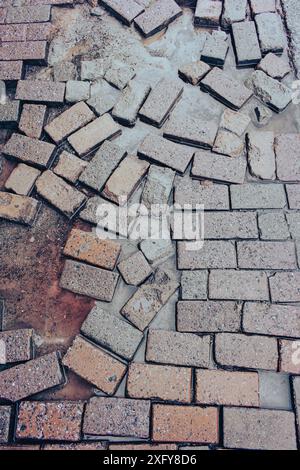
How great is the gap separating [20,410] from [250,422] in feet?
5.78

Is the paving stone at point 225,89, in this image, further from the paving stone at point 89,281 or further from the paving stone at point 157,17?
the paving stone at point 89,281

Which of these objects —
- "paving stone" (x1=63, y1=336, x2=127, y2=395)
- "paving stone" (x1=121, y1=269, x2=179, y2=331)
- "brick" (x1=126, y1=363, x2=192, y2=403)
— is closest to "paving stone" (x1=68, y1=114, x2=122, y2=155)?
"paving stone" (x1=121, y1=269, x2=179, y2=331)

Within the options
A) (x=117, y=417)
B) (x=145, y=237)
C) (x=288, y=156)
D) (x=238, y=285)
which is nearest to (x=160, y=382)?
(x=117, y=417)

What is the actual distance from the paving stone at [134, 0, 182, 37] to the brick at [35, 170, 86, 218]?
2.12 meters

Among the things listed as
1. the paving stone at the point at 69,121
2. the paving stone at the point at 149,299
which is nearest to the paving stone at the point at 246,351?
the paving stone at the point at 149,299

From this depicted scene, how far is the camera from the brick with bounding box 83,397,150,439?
286 cm

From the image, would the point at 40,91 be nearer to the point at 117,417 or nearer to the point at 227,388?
the point at 117,417

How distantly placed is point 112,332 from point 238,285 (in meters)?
1.13

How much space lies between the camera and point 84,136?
3.89 metres

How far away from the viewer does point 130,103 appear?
3992 mm

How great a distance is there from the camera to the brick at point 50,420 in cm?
288

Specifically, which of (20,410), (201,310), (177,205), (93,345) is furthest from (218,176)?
(20,410)
